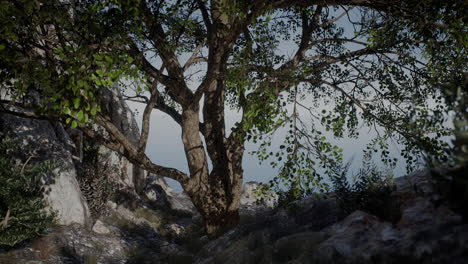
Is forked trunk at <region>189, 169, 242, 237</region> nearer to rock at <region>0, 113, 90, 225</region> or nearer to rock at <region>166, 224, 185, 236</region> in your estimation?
rock at <region>166, 224, 185, 236</region>

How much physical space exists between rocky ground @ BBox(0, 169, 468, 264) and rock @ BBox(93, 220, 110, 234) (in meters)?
0.04

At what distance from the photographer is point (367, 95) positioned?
14438mm

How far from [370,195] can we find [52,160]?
11.2 meters

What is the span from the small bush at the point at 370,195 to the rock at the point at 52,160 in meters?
9.22

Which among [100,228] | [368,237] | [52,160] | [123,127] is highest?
[123,127]

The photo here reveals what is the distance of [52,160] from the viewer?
44.2 ft

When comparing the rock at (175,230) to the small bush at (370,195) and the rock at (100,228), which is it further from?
the small bush at (370,195)

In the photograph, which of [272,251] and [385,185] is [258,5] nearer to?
[385,185]

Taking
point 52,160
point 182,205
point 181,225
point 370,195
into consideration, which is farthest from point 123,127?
point 370,195

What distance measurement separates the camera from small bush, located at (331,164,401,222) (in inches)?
241

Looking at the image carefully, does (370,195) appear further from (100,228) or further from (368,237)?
(100,228)

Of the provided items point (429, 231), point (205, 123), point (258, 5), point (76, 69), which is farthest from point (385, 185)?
point (205, 123)

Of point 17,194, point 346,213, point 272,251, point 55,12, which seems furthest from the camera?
point 17,194

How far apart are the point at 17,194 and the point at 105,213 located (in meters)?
5.93
